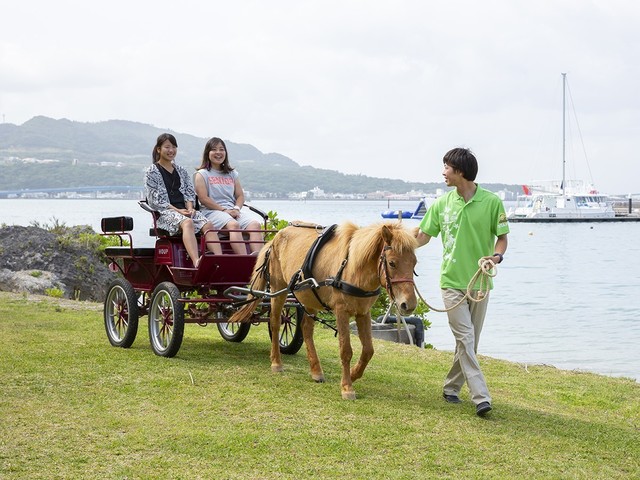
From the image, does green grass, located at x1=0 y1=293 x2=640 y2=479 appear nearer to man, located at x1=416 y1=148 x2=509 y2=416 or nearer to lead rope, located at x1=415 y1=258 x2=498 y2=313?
man, located at x1=416 y1=148 x2=509 y2=416

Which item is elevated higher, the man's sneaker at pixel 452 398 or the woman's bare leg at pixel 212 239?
the woman's bare leg at pixel 212 239

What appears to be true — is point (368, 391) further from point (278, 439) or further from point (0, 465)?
point (0, 465)

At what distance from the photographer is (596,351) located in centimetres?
1931

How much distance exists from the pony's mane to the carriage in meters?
1.63

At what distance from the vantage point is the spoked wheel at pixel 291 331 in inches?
379

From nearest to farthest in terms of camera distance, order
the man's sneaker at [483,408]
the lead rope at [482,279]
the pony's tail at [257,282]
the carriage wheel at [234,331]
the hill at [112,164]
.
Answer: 1. the lead rope at [482,279]
2. the man's sneaker at [483,408]
3. the pony's tail at [257,282]
4. the carriage wheel at [234,331]
5. the hill at [112,164]

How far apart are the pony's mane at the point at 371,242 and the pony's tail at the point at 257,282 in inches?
50.4

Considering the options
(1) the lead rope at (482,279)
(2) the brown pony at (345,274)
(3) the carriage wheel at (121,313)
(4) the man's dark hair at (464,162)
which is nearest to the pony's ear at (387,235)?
(2) the brown pony at (345,274)

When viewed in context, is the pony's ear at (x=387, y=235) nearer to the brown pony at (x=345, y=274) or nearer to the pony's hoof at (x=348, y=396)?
the brown pony at (x=345, y=274)

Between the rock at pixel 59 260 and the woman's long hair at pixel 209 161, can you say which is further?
the rock at pixel 59 260

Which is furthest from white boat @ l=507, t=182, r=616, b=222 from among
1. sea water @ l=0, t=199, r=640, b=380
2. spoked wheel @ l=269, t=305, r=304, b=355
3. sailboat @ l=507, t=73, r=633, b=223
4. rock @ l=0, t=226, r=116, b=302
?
spoked wheel @ l=269, t=305, r=304, b=355

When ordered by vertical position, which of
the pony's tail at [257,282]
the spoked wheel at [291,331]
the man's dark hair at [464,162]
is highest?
the man's dark hair at [464,162]

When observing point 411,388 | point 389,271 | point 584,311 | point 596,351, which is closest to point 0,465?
point 389,271

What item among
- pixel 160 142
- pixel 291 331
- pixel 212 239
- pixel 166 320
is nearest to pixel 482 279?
pixel 212 239
